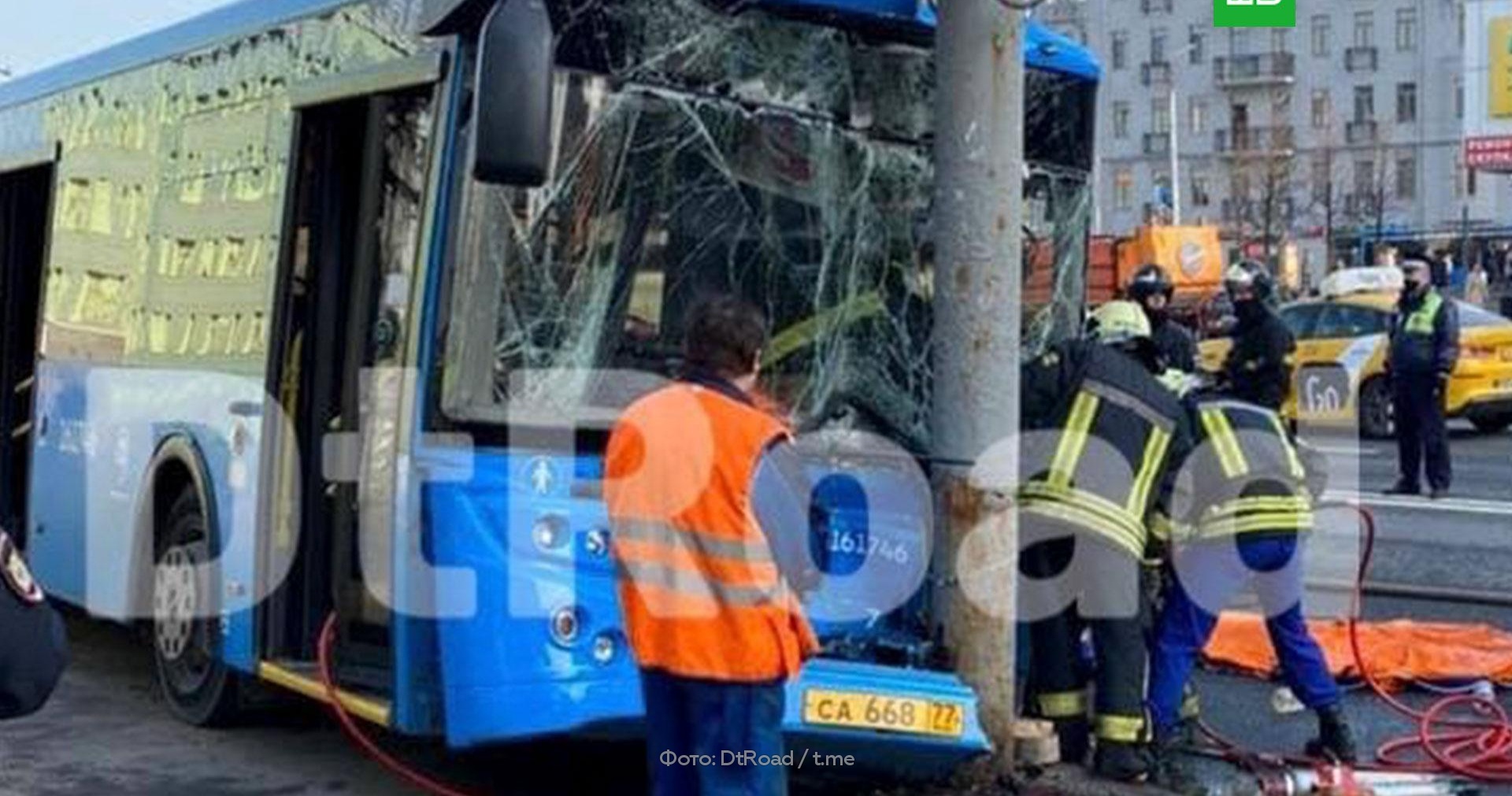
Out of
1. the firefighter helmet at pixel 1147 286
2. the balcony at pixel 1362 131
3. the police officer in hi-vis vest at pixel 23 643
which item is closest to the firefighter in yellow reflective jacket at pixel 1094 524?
the firefighter helmet at pixel 1147 286

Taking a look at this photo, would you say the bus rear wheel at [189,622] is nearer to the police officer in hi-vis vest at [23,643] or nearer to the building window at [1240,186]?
the police officer in hi-vis vest at [23,643]

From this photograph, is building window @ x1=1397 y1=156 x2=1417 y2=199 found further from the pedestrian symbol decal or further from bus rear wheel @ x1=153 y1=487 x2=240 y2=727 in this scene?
the pedestrian symbol decal

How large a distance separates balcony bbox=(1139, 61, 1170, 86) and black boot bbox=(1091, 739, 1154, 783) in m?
92.6

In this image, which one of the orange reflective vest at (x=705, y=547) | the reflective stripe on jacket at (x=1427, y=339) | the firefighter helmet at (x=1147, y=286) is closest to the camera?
the orange reflective vest at (x=705, y=547)

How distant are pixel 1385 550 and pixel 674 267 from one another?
8005 millimetres

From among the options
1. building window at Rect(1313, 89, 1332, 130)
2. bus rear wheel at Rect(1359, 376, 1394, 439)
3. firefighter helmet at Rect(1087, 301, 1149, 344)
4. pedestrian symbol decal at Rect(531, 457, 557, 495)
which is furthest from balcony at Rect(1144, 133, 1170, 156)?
pedestrian symbol decal at Rect(531, 457, 557, 495)

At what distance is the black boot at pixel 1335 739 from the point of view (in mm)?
7566

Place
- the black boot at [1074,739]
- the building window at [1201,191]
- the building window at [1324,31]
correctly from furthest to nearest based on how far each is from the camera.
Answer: the building window at [1324,31], the building window at [1201,191], the black boot at [1074,739]

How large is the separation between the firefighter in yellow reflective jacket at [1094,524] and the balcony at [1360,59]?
9050 cm

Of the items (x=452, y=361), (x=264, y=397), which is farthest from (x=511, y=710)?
(x=264, y=397)

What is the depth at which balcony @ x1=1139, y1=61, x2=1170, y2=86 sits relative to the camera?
96.7 metres

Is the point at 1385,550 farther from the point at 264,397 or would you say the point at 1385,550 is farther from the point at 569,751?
the point at 264,397

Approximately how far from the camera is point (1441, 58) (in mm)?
91562

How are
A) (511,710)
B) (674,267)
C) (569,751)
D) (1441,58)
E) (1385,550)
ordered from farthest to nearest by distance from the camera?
(1441,58) → (1385,550) → (569,751) → (674,267) → (511,710)
